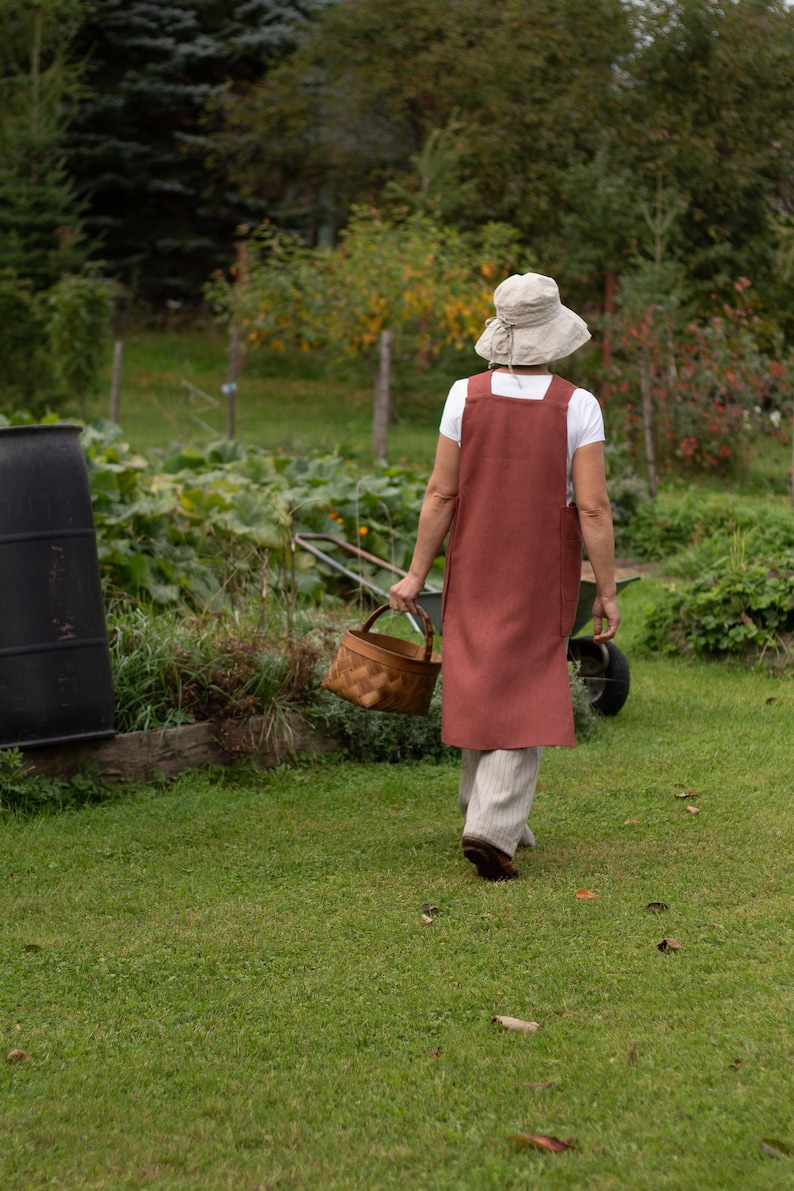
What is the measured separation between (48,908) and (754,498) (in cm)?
973

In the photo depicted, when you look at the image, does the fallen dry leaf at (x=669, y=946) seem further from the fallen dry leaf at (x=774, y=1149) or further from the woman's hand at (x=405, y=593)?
the woman's hand at (x=405, y=593)

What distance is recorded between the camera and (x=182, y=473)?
8.62 m

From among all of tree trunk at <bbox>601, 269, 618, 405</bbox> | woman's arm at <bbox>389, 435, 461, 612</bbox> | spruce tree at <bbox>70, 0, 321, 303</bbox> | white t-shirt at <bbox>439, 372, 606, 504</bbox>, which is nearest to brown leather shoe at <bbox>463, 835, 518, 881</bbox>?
woman's arm at <bbox>389, 435, 461, 612</bbox>

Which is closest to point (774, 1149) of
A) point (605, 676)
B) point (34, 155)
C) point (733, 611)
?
point (605, 676)

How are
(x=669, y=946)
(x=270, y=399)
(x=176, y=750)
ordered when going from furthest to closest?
(x=270, y=399) < (x=176, y=750) < (x=669, y=946)

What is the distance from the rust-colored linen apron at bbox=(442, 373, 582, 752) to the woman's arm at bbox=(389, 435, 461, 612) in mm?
44

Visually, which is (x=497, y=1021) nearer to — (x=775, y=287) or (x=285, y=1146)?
(x=285, y=1146)

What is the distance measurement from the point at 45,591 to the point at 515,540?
1.73 meters

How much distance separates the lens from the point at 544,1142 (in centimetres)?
233

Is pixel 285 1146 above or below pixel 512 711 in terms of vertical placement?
below

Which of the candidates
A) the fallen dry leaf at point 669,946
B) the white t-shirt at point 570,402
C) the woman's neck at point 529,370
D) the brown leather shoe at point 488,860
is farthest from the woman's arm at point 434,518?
the fallen dry leaf at point 669,946

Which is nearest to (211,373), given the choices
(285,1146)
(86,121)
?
(86,121)

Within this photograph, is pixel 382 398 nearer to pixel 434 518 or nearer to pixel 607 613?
pixel 434 518

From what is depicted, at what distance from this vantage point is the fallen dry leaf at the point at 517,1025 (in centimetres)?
281
